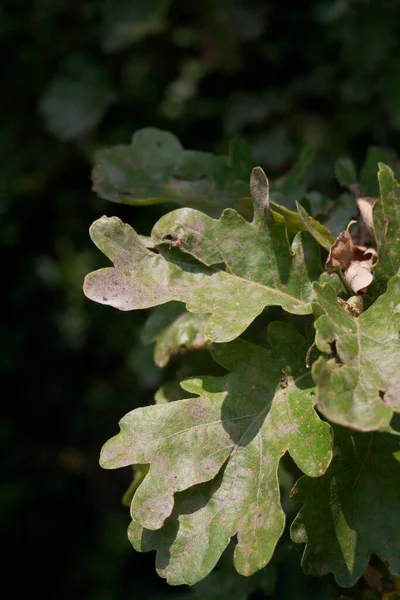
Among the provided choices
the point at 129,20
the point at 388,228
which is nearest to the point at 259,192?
the point at 388,228

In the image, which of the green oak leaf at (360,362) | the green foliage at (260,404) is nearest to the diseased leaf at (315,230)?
the green foliage at (260,404)

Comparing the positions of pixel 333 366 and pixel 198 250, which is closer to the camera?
pixel 333 366

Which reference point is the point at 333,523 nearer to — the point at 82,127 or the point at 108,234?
the point at 108,234

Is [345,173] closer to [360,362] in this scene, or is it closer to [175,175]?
[175,175]

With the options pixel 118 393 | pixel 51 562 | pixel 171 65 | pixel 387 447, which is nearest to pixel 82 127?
pixel 171 65

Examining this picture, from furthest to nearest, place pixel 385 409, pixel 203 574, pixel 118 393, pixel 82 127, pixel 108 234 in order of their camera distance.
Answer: pixel 118 393 < pixel 82 127 < pixel 108 234 < pixel 203 574 < pixel 385 409

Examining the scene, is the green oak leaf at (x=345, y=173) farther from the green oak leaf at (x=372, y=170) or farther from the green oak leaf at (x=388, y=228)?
the green oak leaf at (x=388, y=228)

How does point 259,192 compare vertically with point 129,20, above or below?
above
